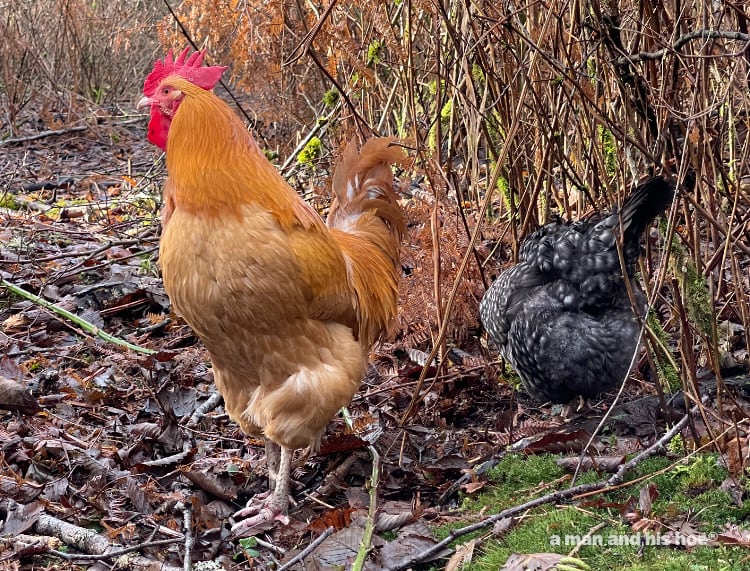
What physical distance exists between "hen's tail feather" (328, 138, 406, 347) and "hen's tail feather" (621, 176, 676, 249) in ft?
4.20

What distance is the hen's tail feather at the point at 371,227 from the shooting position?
423cm

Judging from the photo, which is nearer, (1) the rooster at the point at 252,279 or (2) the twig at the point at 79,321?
(1) the rooster at the point at 252,279

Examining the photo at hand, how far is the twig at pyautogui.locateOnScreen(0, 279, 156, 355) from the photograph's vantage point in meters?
5.11

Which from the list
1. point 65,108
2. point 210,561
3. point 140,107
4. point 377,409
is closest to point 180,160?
point 140,107

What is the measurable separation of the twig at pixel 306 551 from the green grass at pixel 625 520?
0.45m

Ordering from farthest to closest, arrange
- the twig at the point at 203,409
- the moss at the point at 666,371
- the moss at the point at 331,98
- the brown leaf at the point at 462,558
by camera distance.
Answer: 1. the moss at the point at 331,98
2. the twig at the point at 203,409
3. the moss at the point at 666,371
4. the brown leaf at the point at 462,558

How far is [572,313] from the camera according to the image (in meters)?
4.18

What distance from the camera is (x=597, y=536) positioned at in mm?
2801

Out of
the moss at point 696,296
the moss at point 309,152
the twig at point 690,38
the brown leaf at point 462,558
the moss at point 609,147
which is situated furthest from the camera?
the moss at point 309,152

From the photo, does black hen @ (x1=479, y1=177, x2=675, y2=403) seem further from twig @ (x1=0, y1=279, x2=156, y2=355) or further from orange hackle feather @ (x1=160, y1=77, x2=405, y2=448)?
twig @ (x1=0, y1=279, x2=156, y2=355)

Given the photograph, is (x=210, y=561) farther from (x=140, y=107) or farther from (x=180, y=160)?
(x=140, y=107)

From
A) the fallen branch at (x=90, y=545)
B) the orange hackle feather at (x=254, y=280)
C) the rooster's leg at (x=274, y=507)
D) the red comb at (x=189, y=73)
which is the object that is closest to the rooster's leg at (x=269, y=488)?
the rooster's leg at (x=274, y=507)

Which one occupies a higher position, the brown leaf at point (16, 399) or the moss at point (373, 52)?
the moss at point (373, 52)

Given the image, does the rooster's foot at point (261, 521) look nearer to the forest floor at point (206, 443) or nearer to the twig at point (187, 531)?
the forest floor at point (206, 443)
